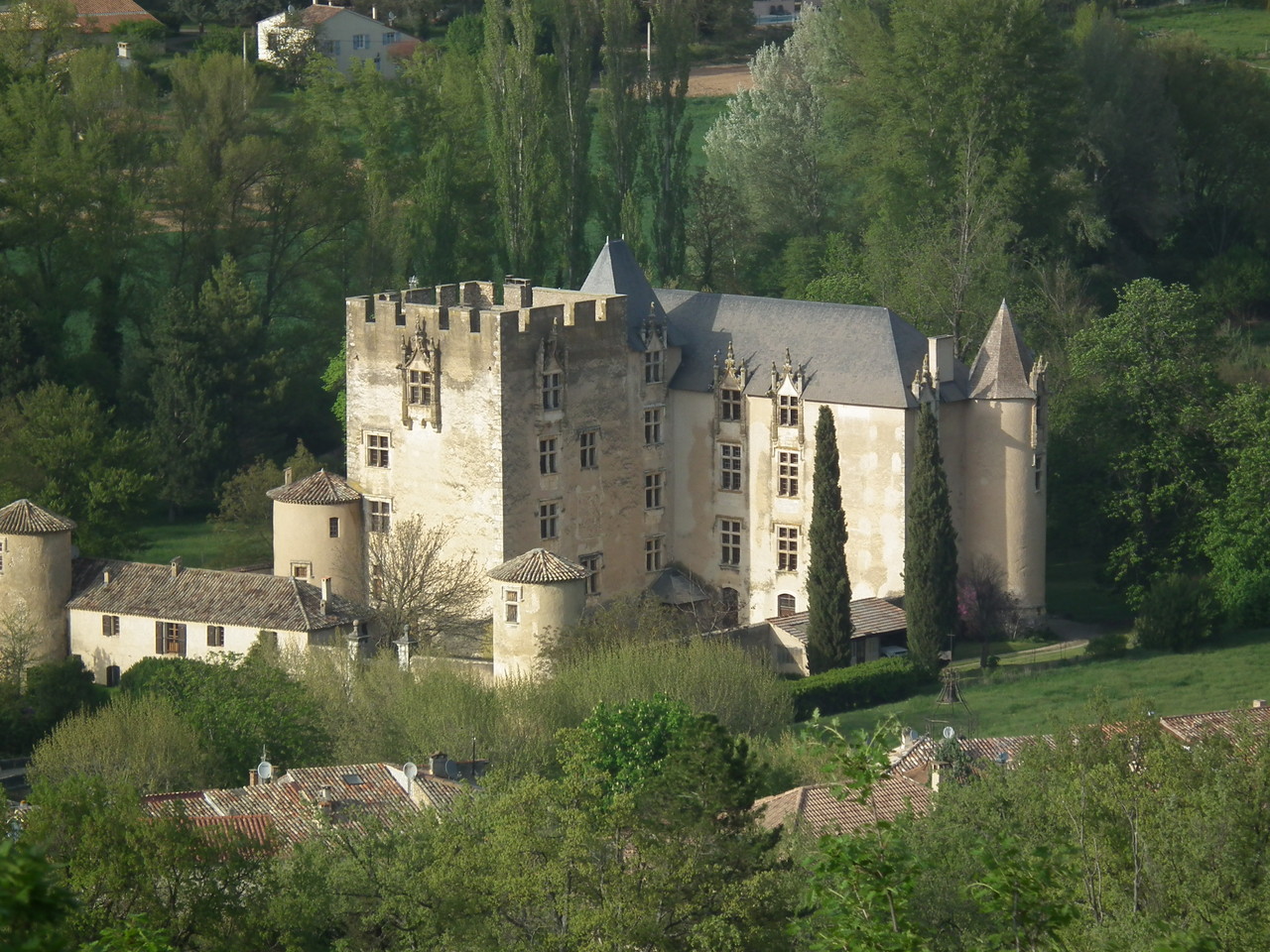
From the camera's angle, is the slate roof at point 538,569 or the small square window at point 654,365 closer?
the slate roof at point 538,569

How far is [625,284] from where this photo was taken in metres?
65.1

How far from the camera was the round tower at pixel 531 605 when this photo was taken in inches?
2266

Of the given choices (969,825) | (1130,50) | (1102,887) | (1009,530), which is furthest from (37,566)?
(1130,50)

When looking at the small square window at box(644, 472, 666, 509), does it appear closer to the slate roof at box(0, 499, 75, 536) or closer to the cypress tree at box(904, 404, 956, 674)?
the cypress tree at box(904, 404, 956, 674)

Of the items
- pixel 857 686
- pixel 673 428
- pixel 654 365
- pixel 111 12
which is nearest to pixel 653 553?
pixel 673 428

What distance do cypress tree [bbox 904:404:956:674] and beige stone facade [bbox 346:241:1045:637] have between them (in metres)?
1.21

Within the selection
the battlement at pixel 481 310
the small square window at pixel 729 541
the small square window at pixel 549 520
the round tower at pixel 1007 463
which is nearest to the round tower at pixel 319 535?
the battlement at pixel 481 310

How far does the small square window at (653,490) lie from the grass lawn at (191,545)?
9433mm

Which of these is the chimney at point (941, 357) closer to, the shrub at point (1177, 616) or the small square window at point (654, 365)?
the small square window at point (654, 365)

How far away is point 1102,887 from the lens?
3172 centimetres

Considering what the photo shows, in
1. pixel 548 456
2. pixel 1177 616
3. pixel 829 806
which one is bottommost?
pixel 829 806

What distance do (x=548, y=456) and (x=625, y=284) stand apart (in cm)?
522

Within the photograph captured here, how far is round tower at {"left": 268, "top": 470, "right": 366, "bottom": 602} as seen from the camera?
6238 centimetres

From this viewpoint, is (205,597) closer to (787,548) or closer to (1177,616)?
(787,548)
